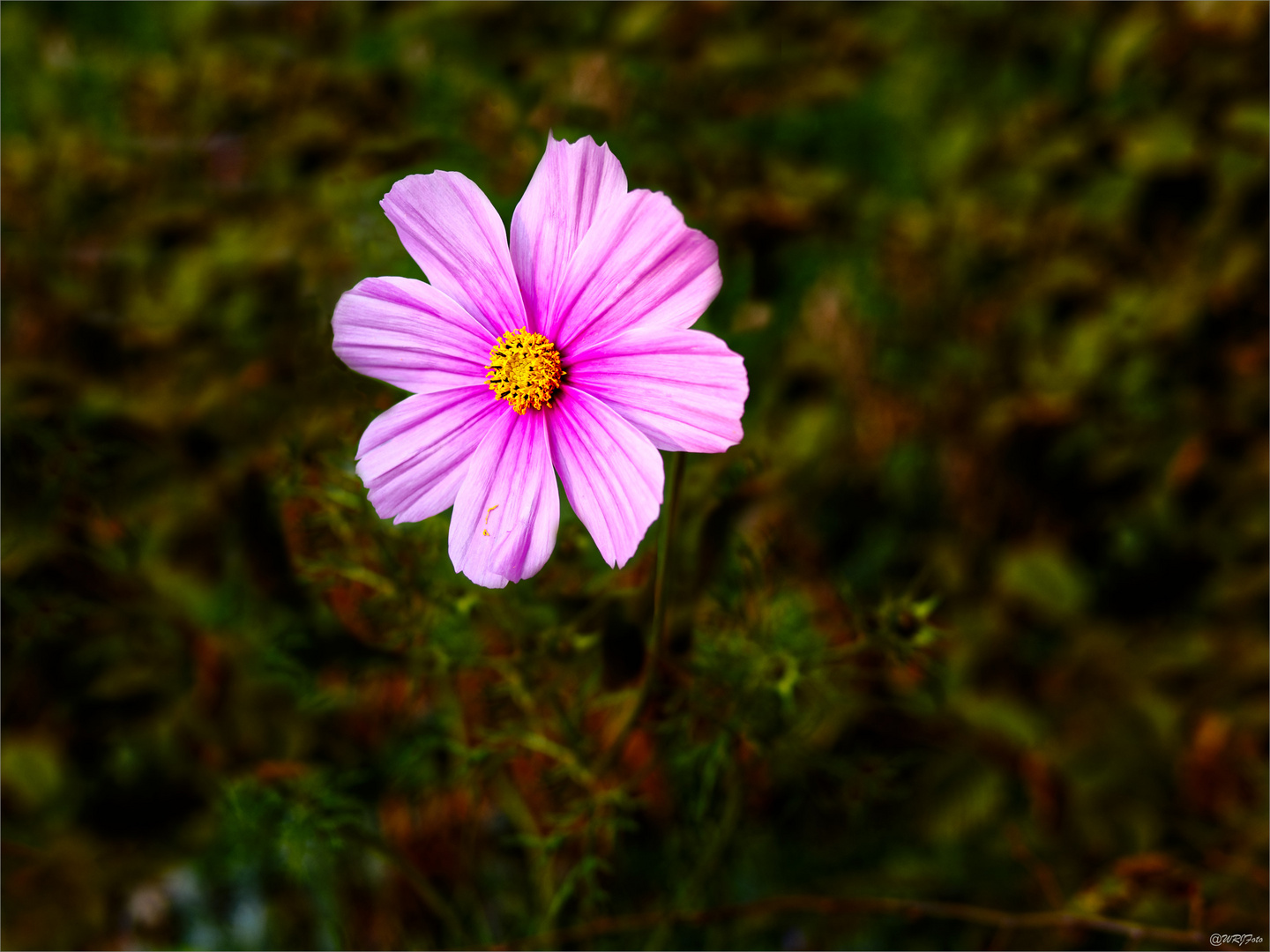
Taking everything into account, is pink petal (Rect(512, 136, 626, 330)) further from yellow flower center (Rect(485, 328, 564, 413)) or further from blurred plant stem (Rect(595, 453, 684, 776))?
blurred plant stem (Rect(595, 453, 684, 776))

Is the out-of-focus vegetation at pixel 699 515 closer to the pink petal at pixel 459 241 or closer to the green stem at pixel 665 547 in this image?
the green stem at pixel 665 547

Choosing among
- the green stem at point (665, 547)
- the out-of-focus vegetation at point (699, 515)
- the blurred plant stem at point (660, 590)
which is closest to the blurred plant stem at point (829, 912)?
the out-of-focus vegetation at point (699, 515)

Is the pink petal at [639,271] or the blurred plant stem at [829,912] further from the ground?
the pink petal at [639,271]

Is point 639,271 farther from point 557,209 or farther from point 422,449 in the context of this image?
point 422,449

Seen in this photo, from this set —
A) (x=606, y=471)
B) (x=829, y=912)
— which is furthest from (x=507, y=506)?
(x=829, y=912)

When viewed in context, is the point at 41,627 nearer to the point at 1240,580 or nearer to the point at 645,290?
the point at 645,290

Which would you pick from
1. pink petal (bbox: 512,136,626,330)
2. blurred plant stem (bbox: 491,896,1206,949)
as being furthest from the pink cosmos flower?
blurred plant stem (bbox: 491,896,1206,949)
